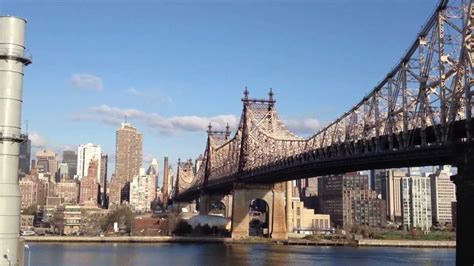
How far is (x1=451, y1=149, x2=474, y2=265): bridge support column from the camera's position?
1241 inches

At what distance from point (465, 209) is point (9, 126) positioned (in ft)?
72.9

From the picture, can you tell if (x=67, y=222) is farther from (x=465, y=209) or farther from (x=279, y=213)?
(x=465, y=209)

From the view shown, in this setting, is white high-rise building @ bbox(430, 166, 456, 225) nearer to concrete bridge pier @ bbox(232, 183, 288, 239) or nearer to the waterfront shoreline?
the waterfront shoreline

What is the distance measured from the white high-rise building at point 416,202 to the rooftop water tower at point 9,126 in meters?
149

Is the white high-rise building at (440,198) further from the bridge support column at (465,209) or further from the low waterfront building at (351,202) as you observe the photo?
the bridge support column at (465,209)

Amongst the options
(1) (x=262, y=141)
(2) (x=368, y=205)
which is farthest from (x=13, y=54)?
(2) (x=368, y=205)

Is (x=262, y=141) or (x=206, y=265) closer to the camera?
(x=206, y=265)

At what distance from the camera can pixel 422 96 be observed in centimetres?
3997

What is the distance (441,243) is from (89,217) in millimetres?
65567

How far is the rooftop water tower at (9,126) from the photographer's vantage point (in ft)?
71.5

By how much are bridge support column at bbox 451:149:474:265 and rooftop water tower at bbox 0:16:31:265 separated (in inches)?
827

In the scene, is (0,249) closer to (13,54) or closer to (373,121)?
(13,54)

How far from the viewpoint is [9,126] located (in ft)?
72.0

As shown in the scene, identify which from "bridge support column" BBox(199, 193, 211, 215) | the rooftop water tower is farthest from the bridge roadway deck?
"bridge support column" BBox(199, 193, 211, 215)
